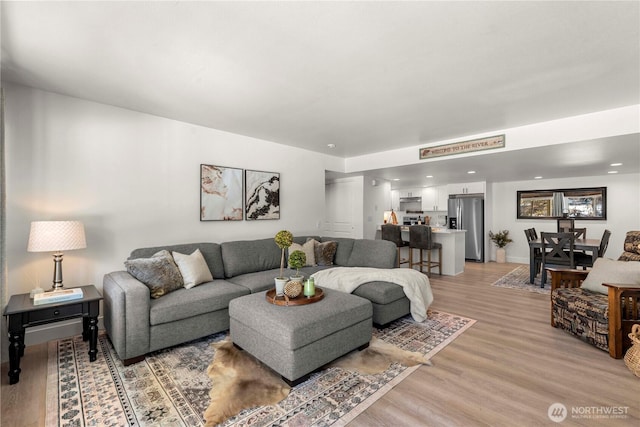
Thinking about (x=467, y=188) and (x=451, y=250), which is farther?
(x=467, y=188)

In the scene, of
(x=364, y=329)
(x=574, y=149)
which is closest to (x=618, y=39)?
(x=574, y=149)

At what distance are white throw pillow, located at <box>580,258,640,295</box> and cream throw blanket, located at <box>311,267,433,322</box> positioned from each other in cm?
158

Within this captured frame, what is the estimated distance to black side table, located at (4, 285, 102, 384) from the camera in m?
2.07

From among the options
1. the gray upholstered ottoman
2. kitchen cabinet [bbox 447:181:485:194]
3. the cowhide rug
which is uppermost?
kitchen cabinet [bbox 447:181:485:194]

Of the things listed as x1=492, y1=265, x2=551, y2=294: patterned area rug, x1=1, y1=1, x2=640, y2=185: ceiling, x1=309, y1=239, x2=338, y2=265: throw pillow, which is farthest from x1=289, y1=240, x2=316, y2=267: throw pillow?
x1=492, y1=265, x2=551, y2=294: patterned area rug

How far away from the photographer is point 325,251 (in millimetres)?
4305

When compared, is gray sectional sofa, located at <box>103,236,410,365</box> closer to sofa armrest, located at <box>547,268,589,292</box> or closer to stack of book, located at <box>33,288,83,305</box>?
stack of book, located at <box>33,288,83,305</box>

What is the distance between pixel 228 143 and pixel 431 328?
138 inches

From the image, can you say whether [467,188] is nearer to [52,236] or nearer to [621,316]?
[621,316]

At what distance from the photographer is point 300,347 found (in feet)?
6.67

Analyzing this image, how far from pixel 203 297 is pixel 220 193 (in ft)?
5.53

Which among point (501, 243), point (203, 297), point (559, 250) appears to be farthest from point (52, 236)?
point (501, 243)

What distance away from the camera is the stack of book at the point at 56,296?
88.6 inches

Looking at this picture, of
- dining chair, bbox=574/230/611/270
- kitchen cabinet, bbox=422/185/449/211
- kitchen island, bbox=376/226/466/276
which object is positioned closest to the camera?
dining chair, bbox=574/230/611/270
